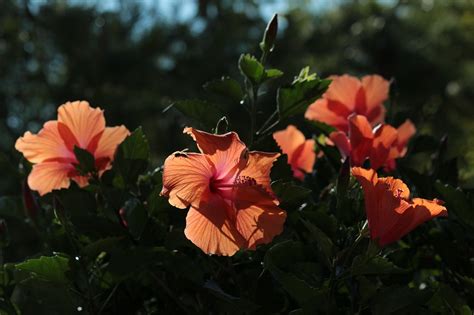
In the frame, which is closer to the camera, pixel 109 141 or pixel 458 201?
pixel 458 201

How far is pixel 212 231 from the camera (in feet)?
2.83

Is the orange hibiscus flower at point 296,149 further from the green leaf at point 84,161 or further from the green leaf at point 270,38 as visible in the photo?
the green leaf at point 84,161

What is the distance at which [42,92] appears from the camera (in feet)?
24.7

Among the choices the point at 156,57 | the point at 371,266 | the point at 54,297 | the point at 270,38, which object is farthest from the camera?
the point at 156,57

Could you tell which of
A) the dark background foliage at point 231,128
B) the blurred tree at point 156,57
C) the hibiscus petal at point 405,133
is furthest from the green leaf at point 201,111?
the blurred tree at point 156,57

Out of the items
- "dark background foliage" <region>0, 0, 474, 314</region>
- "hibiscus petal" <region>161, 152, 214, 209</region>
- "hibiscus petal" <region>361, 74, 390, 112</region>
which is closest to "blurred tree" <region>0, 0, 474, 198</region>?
"dark background foliage" <region>0, 0, 474, 314</region>

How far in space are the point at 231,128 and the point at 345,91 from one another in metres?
0.37

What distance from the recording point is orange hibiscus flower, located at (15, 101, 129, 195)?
1.10 m

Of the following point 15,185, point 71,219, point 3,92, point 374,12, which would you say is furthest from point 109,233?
point 374,12

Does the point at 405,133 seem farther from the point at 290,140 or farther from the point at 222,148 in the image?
the point at 222,148

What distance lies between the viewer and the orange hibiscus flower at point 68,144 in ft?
3.62

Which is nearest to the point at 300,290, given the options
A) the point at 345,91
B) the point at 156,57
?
the point at 345,91

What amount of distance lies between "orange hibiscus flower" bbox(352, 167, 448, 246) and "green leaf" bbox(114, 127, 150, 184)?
1.01 feet

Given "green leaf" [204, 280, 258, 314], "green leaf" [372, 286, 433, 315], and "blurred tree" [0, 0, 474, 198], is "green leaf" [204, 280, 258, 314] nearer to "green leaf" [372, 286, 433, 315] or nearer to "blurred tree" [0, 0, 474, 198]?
"green leaf" [372, 286, 433, 315]
